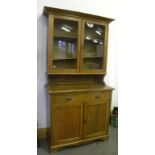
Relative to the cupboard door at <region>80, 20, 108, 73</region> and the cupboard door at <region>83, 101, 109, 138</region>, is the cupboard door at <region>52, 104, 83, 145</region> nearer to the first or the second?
the cupboard door at <region>83, 101, 109, 138</region>

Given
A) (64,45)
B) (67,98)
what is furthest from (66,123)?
(64,45)

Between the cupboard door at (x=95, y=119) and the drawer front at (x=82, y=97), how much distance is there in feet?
0.25

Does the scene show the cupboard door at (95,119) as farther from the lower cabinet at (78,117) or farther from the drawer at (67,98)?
the drawer at (67,98)

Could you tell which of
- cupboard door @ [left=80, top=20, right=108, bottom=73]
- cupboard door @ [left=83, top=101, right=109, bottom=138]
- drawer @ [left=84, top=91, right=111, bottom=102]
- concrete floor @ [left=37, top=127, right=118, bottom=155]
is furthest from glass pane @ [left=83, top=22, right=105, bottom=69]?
concrete floor @ [left=37, top=127, right=118, bottom=155]

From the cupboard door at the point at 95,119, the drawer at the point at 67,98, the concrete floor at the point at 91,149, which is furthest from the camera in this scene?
the cupboard door at the point at 95,119

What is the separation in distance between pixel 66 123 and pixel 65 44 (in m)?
1.15

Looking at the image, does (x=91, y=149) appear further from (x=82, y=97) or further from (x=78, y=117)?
(x=82, y=97)

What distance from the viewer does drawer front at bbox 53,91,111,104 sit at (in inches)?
76.6

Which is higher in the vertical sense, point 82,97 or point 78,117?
point 82,97

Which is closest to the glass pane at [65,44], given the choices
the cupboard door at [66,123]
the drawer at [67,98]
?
the drawer at [67,98]

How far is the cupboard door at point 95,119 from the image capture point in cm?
215

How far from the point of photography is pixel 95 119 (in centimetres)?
221

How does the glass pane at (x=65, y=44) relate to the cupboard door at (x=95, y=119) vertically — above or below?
above
